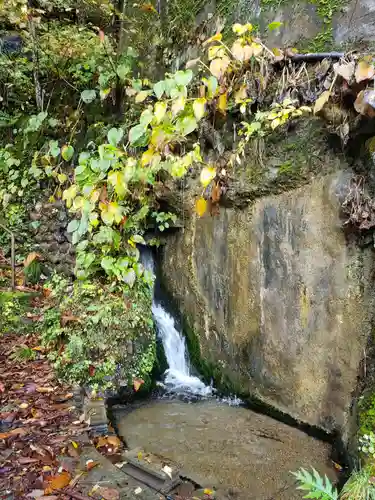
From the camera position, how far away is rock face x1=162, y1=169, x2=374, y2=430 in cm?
372

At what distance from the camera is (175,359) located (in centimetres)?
563

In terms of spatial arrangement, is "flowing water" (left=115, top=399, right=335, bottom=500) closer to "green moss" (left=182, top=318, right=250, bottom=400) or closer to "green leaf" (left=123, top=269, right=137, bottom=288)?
"green moss" (left=182, top=318, right=250, bottom=400)

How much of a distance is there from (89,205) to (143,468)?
2.60 meters

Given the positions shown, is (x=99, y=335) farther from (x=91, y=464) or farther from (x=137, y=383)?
(x=91, y=464)

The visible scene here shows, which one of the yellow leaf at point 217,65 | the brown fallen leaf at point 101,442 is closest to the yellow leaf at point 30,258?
the brown fallen leaf at point 101,442

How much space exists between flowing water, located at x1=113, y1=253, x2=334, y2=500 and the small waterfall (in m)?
0.05

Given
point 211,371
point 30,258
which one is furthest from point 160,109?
point 30,258

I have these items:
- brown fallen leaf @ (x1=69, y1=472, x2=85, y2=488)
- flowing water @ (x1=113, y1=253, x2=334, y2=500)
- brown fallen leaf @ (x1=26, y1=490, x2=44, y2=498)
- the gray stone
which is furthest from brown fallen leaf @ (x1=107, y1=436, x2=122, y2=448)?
the gray stone

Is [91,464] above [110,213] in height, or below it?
below

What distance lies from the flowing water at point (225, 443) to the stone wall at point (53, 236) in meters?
2.61

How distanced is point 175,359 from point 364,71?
4.24 metres

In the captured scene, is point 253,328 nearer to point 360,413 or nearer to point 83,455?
point 360,413

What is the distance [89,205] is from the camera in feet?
13.9

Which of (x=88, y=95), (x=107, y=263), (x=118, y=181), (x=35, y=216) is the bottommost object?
(x=107, y=263)
